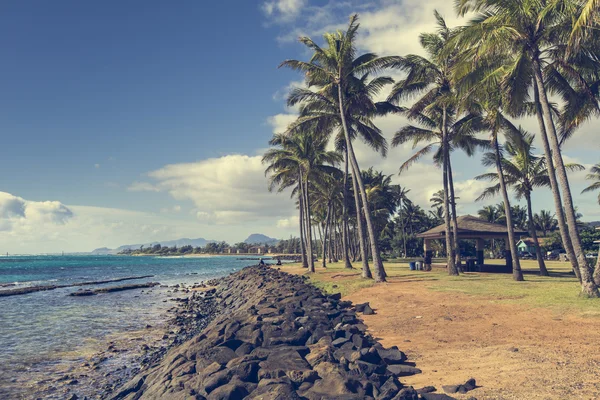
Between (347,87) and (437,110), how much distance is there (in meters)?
5.95

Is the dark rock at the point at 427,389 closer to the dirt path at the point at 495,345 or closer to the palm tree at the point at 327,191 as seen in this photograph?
the dirt path at the point at 495,345

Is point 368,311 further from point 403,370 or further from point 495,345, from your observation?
point 403,370

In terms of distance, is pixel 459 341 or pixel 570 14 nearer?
pixel 459 341

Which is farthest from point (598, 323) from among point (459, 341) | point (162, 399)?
point (162, 399)

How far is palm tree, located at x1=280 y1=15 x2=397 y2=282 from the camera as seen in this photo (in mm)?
21438

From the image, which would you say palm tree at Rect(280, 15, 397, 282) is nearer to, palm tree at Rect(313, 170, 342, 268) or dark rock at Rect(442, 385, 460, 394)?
palm tree at Rect(313, 170, 342, 268)

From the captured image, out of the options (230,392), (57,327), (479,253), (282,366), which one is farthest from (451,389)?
(479,253)

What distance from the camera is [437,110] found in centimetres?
2378

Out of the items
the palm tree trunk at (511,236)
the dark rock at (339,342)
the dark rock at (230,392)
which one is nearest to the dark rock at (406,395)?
the dark rock at (230,392)

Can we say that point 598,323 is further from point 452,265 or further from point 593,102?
point 452,265

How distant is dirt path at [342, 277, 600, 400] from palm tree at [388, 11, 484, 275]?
37.8ft

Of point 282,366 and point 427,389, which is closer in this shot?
point 427,389

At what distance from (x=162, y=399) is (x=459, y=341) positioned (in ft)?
21.1

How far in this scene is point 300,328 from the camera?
10.2 meters
